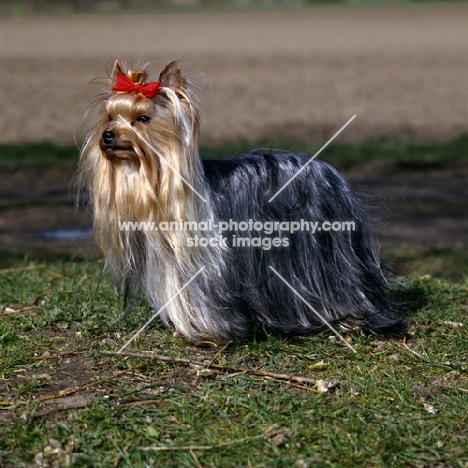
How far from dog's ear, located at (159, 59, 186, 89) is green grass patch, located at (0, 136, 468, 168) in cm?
655

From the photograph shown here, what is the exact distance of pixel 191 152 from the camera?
4426 mm

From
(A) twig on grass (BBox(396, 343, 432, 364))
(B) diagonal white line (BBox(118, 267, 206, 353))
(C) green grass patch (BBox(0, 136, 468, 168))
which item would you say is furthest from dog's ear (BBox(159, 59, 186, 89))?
(C) green grass patch (BBox(0, 136, 468, 168))

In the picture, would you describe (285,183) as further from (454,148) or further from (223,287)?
(454,148)

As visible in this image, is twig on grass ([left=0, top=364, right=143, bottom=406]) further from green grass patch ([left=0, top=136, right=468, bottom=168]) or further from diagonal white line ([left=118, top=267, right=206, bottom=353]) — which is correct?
green grass patch ([left=0, top=136, right=468, bottom=168])

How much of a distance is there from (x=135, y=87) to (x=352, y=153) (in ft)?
25.5

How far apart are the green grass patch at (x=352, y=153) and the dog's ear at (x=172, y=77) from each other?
6548mm

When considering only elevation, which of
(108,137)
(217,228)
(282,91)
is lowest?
(282,91)

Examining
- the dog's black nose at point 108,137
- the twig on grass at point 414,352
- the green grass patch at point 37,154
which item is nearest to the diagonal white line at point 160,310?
the dog's black nose at point 108,137

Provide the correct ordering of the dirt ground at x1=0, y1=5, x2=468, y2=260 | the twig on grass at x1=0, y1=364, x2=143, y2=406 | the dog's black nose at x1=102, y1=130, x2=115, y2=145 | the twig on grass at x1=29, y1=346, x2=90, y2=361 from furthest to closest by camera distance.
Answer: the dirt ground at x1=0, y1=5, x2=468, y2=260 < the twig on grass at x1=29, y1=346, x2=90, y2=361 < the dog's black nose at x1=102, y1=130, x2=115, y2=145 < the twig on grass at x1=0, y1=364, x2=143, y2=406

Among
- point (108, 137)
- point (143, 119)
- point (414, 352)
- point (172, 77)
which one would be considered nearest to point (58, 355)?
point (108, 137)

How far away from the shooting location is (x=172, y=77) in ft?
14.7

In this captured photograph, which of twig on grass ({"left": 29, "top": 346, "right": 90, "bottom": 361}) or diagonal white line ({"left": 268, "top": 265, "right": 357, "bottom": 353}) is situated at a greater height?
diagonal white line ({"left": 268, "top": 265, "right": 357, "bottom": 353})

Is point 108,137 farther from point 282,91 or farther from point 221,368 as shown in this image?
point 282,91

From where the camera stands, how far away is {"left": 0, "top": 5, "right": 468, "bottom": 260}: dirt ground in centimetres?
927
